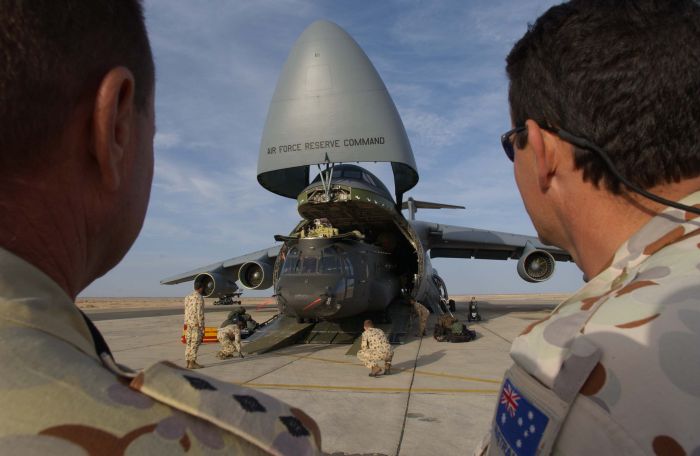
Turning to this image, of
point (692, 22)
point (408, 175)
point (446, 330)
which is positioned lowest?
point (446, 330)

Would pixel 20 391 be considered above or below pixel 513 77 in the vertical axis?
below

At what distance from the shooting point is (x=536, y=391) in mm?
985

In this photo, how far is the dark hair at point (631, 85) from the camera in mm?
1175

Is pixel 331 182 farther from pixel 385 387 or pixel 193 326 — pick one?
pixel 385 387

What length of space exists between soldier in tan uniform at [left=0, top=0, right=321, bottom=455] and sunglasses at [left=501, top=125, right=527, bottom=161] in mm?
1120

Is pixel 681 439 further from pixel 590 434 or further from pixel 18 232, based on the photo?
pixel 18 232

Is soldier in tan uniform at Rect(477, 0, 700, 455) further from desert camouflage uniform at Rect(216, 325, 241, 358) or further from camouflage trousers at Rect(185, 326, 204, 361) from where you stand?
desert camouflage uniform at Rect(216, 325, 241, 358)

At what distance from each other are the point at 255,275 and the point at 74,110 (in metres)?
16.7

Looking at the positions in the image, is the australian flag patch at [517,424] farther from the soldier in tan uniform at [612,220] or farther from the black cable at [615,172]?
the black cable at [615,172]

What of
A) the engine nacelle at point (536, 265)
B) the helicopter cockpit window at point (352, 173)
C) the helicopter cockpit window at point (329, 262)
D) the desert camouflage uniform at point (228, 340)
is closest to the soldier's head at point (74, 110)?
the desert camouflage uniform at point (228, 340)

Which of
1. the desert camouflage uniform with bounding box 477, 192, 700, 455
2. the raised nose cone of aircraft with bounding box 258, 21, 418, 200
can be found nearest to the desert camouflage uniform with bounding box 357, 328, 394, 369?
the raised nose cone of aircraft with bounding box 258, 21, 418, 200

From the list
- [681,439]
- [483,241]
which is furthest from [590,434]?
[483,241]

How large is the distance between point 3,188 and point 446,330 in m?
11.5

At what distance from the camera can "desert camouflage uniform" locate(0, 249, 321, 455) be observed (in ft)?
1.92
